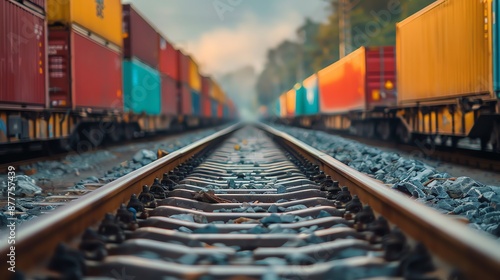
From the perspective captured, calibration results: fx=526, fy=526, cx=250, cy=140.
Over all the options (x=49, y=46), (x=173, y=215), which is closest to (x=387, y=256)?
(x=173, y=215)

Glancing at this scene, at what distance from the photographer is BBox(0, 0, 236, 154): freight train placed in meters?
9.16

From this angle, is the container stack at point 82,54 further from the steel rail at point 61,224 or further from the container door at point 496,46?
the container door at point 496,46

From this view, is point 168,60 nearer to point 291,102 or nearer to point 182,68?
point 182,68

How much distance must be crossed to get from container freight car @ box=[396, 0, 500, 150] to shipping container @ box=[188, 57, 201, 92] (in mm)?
20053

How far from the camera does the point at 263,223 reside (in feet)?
12.3

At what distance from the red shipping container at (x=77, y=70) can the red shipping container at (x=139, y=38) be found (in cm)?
338

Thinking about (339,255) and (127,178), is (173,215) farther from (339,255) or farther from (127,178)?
(339,255)

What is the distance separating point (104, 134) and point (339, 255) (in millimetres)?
14188

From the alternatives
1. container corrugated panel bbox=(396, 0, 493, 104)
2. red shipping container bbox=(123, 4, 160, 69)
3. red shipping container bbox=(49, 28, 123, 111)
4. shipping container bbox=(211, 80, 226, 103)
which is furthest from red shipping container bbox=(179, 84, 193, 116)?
shipping container bbox=(211, 80, 226, 103)

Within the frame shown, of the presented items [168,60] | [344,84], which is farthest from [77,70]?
[168,60]

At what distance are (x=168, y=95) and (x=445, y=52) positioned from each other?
16.0 m

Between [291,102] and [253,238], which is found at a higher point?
[291,102]

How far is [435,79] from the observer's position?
1116cm

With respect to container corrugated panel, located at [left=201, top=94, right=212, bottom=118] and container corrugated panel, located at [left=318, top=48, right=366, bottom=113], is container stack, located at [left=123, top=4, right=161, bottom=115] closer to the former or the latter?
container corrugated panel, located at [left=318, top=48, right=366, bottom=113]
